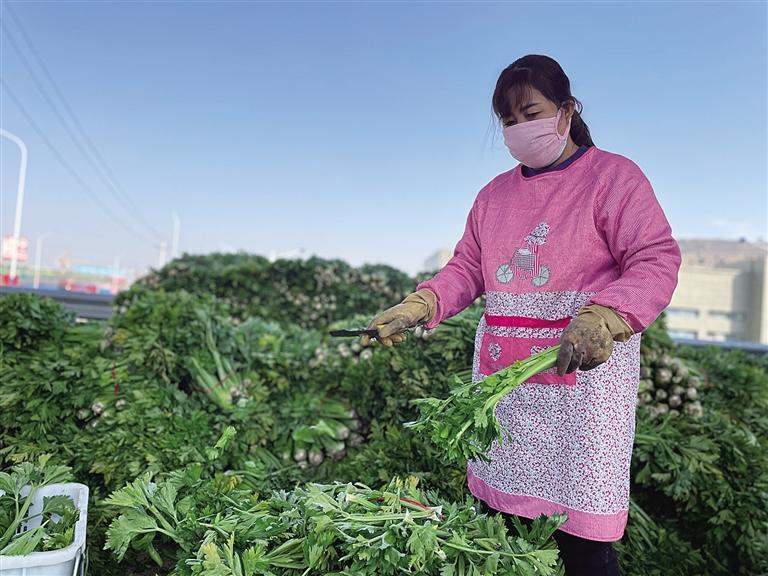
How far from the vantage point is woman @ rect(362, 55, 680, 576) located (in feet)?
5.16

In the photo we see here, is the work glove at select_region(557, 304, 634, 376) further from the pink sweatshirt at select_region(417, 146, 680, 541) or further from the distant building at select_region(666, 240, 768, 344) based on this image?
the distant building at select_region(666, 240, 768, 344)

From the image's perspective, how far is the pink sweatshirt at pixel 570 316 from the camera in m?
1.54

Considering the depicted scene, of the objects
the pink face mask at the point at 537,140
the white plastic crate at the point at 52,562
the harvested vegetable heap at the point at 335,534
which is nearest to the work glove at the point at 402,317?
the harvested vegetable heap at the point at 335,534

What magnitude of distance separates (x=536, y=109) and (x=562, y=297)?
0.56 metres

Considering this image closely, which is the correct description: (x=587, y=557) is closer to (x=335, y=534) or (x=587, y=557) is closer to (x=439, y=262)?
(x=335, y=534)

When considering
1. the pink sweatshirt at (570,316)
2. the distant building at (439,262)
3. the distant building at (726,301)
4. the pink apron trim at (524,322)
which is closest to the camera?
the pink sweatshirt at (570,316)

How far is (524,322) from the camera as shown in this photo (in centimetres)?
171

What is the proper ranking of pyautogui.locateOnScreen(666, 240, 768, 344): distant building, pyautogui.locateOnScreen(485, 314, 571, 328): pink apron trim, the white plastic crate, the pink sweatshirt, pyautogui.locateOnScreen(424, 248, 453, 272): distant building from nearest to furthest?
the white plastic crate
the pink sweatshirt
pyautogui.locateOnScreen(485, 314, 571, 328): pink apron trim
pyautogui.locateOnScreen(424, 248, 453, 272): distant building
pyautogui.locateOnScreen(666, 240, 768, 344): distant building

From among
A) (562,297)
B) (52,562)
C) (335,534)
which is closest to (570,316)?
(562,297)

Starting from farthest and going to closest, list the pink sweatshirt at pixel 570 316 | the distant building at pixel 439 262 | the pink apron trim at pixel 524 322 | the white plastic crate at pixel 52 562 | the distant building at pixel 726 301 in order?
the distant building at pixel 726 301 → the distant building at pixel 439 262 → the pink apron trim at pixel 524 322 → the pink sweatshirt at pixel 570 316 → the white plastic crate at pixel 52 562

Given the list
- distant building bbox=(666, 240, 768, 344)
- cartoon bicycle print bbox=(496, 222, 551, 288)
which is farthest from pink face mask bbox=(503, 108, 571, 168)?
distant building bbox=(666, 240, 768, 344)

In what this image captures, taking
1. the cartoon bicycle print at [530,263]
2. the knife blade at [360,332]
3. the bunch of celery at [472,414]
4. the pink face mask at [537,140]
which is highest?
the pink face mask at [537,140]

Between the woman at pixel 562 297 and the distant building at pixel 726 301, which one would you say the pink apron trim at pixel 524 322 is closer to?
the woman at pixel 562 297

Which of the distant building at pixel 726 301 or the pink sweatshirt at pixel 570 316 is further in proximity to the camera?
the distant building at pixel 726 301
